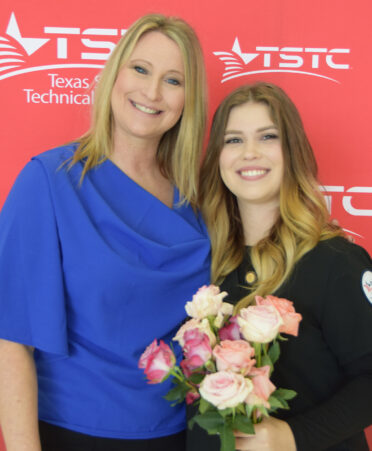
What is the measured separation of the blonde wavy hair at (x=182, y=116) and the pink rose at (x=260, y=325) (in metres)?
0.67

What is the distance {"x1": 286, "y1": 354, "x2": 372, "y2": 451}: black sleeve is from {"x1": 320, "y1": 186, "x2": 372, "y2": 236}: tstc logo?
86 centimetres

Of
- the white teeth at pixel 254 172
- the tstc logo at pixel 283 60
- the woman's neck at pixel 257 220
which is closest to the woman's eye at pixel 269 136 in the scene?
the white teeth at pixel 254 172

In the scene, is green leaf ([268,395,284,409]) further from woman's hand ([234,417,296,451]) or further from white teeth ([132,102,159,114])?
white teeth ([132,102,159,114])

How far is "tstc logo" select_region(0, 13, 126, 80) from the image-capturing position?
2018 mm

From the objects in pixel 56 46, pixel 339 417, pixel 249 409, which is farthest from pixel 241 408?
pixel 56 46

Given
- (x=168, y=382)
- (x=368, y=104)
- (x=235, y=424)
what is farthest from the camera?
(x=368, y=104)

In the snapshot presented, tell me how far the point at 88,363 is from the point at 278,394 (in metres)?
0.55

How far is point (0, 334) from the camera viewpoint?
1.41 m

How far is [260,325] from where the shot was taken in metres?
1.13

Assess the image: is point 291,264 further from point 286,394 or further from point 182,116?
point 182,116

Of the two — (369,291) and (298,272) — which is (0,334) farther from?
(369,291)

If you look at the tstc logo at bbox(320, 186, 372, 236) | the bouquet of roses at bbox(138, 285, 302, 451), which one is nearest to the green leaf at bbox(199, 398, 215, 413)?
the bouquet of roses at bbox(138, 285, 302, 451)

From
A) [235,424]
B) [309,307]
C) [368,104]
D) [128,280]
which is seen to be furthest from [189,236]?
[368,104]

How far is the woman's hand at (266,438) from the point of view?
4.16 ft
